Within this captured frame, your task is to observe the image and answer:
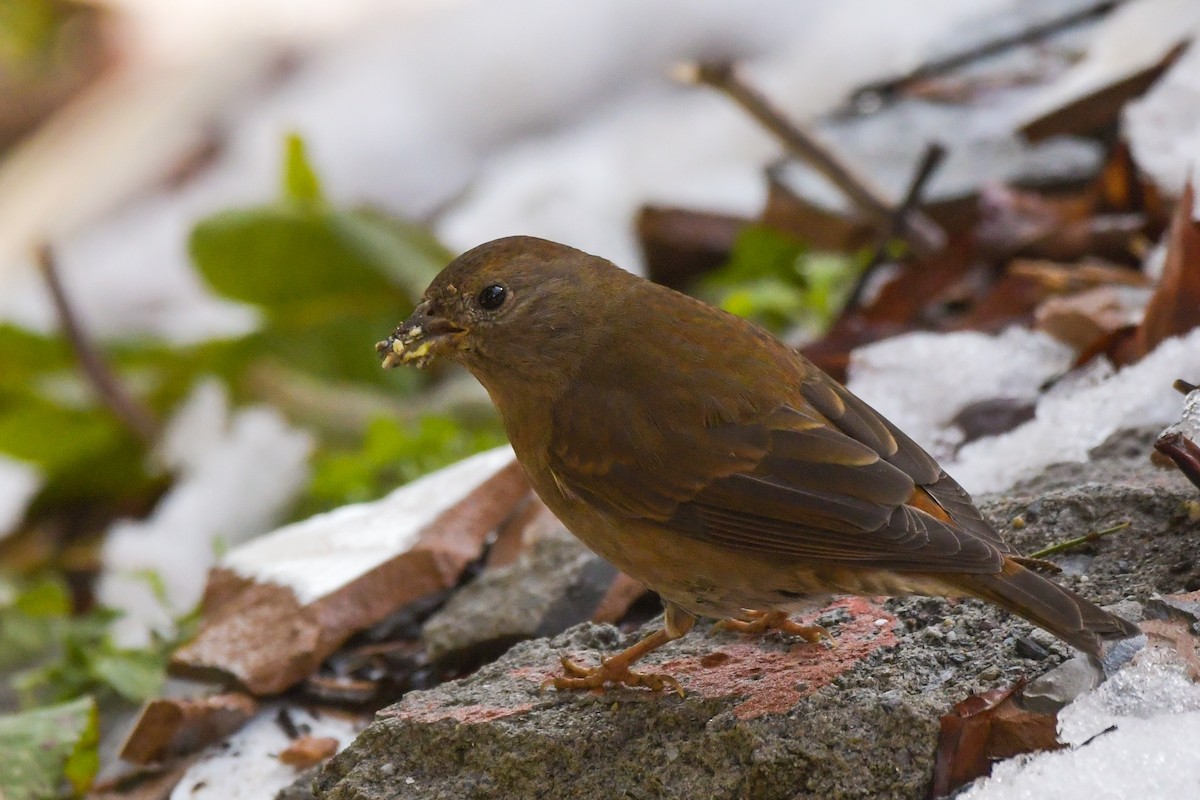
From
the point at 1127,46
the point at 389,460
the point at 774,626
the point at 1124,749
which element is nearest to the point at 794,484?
the point at 774,626

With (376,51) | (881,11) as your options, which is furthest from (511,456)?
(376,51)

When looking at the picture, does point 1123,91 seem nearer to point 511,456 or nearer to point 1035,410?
point 1035,410

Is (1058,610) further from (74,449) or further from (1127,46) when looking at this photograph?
(74,449)

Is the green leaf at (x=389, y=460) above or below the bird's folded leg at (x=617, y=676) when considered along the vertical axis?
above

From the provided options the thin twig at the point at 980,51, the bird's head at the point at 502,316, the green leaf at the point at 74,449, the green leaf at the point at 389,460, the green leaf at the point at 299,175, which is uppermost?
the green leaf at the point at 299,175

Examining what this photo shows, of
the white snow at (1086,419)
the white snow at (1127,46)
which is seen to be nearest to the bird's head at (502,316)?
the white snow at (1086,419)

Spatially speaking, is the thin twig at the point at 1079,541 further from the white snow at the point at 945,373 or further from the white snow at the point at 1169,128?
the white snow at the point at 1169,128
